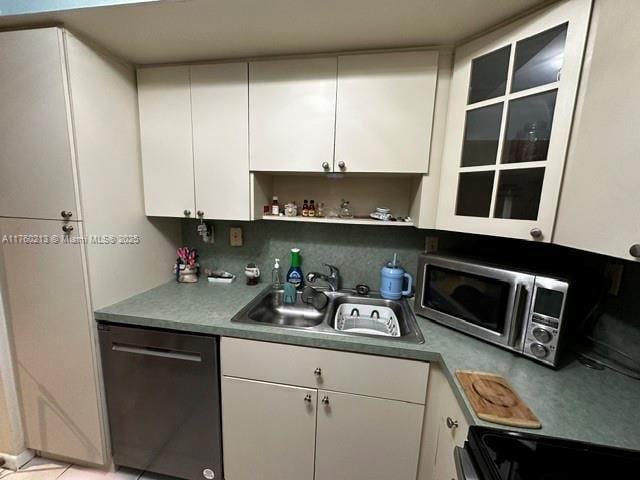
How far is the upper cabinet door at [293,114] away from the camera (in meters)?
1.27

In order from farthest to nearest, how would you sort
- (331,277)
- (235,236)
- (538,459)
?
(235,236)
(331,277)
(538,459)

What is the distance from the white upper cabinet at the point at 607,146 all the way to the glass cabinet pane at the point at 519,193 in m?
0.09

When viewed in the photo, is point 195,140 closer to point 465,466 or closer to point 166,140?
point 166,140

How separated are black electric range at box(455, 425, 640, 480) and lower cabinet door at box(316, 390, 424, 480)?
445 mm

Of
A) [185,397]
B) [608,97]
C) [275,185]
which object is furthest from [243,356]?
[608,97]

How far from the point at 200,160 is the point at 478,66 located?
4.48ft

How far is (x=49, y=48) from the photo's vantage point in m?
1.08

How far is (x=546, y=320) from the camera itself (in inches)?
36.3

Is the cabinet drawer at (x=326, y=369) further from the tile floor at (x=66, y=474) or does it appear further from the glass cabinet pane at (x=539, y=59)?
the glass cabinet pane at (x=539, y=59)

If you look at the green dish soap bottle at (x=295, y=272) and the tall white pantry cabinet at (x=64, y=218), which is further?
the green dish soap bottle at (x=295, y=272)

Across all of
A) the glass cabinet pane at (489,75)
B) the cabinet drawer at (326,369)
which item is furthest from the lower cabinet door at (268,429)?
the glass cabinet pane at (489,75)

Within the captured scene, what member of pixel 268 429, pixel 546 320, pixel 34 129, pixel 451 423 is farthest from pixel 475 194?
pixel 34 129

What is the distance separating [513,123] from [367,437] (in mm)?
1387

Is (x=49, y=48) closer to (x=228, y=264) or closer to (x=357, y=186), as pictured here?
(x=228, y=264)
